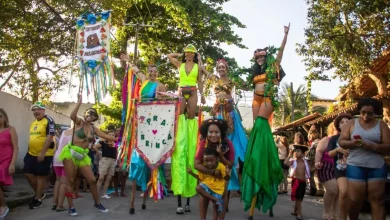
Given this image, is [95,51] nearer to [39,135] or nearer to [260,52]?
[39,135]

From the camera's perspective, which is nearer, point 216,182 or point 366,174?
point 366,174

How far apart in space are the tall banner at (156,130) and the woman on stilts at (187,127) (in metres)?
0.15

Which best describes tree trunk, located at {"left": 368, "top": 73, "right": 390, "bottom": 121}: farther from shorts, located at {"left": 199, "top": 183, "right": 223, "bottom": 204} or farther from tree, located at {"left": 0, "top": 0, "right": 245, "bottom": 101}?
shorts, located at {"left": 199, "top": 183, "right": 223, "bottom": 204}

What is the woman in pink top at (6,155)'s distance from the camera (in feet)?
23.8

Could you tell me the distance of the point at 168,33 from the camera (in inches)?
984

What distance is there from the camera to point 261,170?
7.52 m

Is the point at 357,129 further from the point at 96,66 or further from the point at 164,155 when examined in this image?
the point at 96,66

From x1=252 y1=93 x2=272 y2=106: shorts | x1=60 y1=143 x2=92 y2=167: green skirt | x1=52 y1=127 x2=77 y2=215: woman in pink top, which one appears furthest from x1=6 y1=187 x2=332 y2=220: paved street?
x1=252 y1=93 x2=272 y2=106: shorts

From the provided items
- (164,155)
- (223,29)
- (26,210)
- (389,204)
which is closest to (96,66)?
(164,155)

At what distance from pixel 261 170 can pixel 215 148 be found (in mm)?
1596

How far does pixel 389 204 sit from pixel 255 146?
10.7ft

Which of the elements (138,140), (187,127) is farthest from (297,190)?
(138,140)

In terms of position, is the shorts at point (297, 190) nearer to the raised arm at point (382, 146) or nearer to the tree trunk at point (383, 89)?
the raised arm at point (382, 146)

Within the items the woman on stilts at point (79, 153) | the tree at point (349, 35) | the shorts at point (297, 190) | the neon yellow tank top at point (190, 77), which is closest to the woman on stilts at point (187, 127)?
the neon yellow tank top at point (190, 77)
